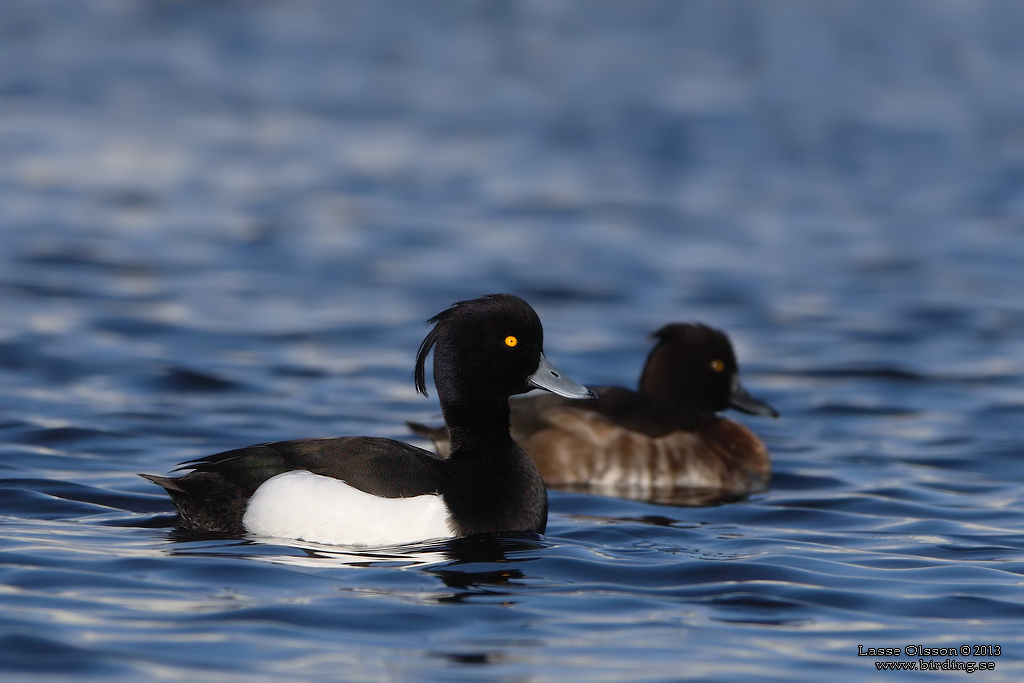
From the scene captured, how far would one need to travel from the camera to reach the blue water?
5.54 m

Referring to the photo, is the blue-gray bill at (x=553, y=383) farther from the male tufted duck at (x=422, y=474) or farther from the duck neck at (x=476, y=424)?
the duck neck at (x=476, y=424)

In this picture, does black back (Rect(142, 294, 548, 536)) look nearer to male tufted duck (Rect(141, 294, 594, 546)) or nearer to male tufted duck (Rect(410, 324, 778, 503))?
male tufted duck (Rect(141, 294, 594, 546))

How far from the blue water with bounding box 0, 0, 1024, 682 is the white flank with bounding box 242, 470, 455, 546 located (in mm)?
180

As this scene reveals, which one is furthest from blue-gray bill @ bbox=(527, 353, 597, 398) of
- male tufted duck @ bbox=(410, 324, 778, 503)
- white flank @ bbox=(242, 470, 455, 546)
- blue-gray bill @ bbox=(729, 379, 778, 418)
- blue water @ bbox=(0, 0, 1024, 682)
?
blue-gray bill @ bbox=(729, 379, 778, 418)

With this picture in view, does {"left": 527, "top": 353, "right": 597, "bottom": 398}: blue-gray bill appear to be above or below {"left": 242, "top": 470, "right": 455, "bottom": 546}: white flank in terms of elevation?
above

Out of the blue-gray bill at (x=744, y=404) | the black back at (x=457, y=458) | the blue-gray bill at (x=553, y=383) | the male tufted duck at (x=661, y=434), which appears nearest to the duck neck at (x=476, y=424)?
the black back at (x=457, y=458)

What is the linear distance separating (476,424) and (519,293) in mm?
6243

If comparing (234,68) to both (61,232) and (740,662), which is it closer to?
(61,232)

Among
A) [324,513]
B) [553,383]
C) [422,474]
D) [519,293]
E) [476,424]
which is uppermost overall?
[519,293]

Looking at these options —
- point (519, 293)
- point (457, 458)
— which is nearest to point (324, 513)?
point (457, 458)

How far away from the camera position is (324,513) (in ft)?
20.5

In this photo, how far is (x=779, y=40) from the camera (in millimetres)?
21516

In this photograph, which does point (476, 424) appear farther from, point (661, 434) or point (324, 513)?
point (661, 434)

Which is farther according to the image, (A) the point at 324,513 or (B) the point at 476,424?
(B) the point at 476,424
